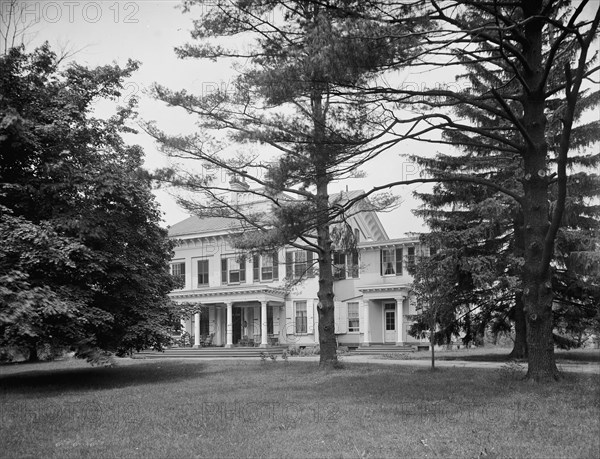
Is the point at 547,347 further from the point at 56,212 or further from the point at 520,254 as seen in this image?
the point at 56,212

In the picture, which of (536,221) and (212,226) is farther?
(212,226)

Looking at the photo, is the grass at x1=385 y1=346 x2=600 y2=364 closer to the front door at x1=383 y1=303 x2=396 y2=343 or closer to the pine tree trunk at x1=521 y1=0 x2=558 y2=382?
the front door at x1=383 y1=303 x2=396 y2=343

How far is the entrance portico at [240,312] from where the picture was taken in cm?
3312

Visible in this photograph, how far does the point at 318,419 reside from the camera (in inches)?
303

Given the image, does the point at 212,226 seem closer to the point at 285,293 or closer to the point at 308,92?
the point at 285,293

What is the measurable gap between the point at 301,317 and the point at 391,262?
6.64 m

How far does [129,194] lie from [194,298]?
2126 centimetres

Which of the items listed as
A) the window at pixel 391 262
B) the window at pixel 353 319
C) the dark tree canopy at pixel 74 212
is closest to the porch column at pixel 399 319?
the window at pixel 391 262

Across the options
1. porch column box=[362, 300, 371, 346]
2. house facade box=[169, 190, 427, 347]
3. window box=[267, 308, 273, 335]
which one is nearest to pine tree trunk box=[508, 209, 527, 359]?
house facade box=[169, 190, 427, 347]

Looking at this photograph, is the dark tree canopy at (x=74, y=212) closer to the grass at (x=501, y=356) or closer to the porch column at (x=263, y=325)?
the grass at (x=501, y=356)

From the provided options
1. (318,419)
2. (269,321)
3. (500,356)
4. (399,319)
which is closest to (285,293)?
(269,321)

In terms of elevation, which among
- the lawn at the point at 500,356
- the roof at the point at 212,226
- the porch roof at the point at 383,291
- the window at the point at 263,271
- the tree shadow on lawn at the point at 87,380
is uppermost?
the roof at the point at 212,226

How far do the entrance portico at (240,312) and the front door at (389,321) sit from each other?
19.7 feet

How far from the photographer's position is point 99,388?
1349cm
